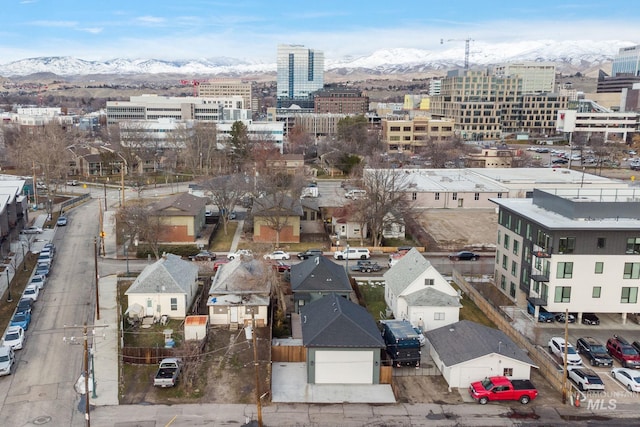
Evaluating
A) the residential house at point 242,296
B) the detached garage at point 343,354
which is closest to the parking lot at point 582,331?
the detached garage at point 343,354

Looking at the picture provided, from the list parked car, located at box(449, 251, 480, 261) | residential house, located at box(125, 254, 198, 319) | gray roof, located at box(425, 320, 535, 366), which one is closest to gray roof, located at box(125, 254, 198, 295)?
residential house, located at box(125, 254, 198, 319)

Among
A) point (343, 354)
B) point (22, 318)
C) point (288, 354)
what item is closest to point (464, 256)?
point (288, 354)

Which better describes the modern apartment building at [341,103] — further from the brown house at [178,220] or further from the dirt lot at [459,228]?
the brown house at [178,220]

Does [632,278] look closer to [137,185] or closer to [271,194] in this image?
[271,194]

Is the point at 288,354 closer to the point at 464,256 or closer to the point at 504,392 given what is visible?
the point at 504,392

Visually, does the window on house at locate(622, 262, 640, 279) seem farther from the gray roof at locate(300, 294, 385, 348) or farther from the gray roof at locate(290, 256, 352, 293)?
the gray roof at locate(290, 256, 352, 293)

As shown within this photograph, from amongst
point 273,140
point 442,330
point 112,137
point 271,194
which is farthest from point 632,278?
point 112,137
